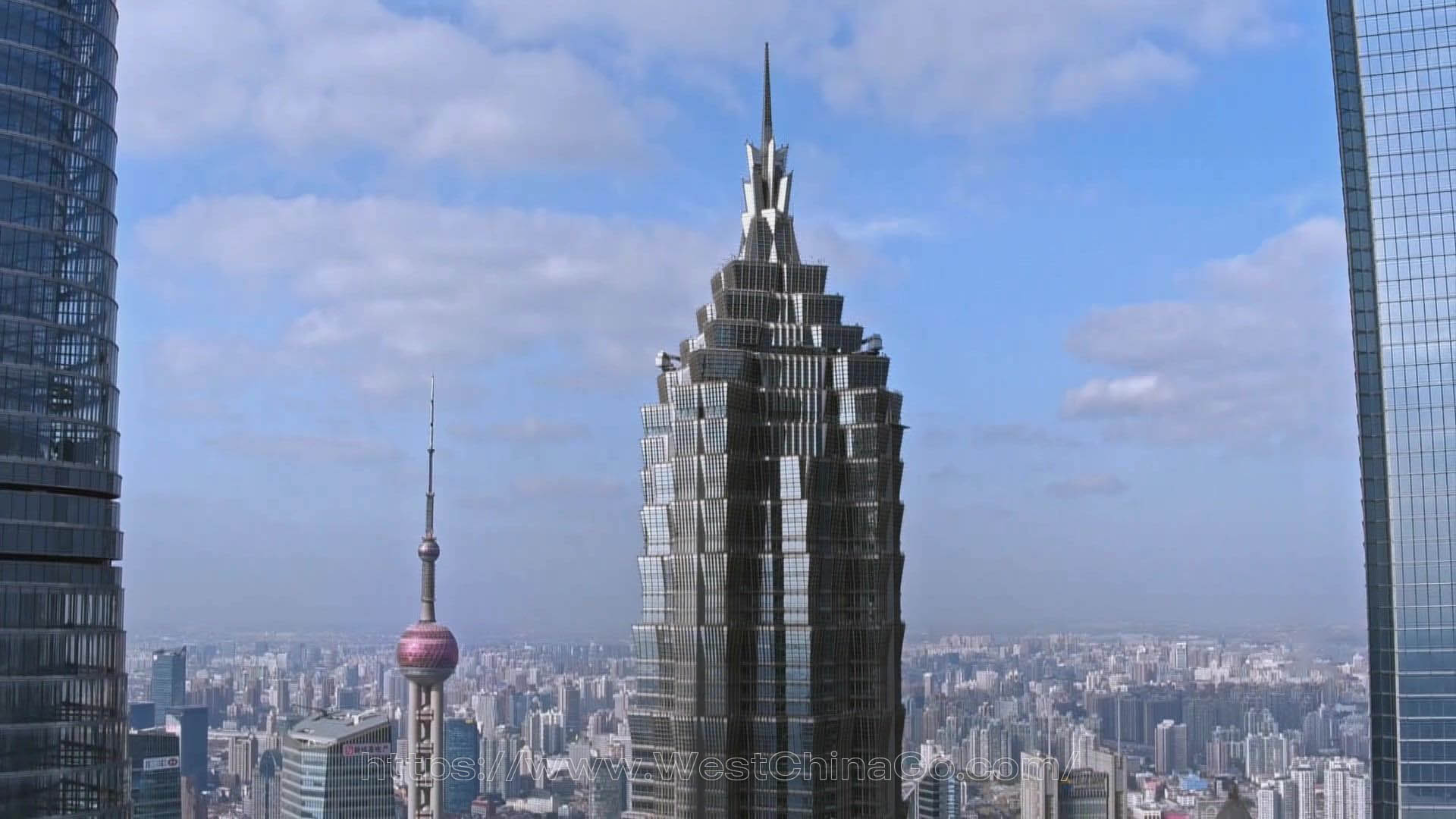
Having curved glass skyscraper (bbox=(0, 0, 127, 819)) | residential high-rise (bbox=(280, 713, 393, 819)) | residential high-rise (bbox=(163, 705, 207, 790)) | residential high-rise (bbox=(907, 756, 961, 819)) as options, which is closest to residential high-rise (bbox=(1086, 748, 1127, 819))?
residential high-rise (bbox=(907, 756, 961, 819))

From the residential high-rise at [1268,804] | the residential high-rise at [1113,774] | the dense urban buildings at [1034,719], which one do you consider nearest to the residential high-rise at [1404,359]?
the dense urban buildings at [1034,719]

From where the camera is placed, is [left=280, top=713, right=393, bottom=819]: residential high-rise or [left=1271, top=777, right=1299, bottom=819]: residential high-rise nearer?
[left=1271, top=777, right=1299, bottom=819]: residential high-rise

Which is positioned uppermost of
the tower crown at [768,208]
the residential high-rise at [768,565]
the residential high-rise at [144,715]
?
the tower crown at [768,208]

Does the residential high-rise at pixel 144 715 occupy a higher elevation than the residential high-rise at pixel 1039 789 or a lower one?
higher

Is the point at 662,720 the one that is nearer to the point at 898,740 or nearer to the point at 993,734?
the point at 898,740

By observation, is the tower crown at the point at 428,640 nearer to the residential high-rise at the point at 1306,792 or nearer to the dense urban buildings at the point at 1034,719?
the dense urban buildings at the point at 1034,719

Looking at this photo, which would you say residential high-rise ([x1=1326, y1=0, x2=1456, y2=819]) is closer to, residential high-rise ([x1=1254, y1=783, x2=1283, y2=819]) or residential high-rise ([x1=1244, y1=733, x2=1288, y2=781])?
residential high-rise ([x1=1254, y1=783, x2=1283, y2=819])
